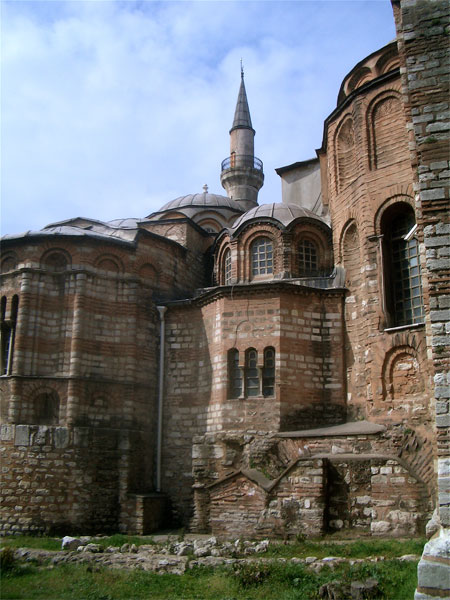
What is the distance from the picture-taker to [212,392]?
18000 millimetres

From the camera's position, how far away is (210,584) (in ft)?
34.7

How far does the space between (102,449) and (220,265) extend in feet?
22.5

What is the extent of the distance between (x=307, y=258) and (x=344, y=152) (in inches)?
127

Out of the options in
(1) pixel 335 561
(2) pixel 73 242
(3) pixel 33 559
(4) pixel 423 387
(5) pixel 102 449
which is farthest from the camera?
(2) pixel 73 242

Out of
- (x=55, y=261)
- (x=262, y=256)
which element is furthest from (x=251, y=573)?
(x=55, y=261)

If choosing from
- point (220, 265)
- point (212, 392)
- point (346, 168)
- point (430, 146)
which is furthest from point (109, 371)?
point (430, 146)

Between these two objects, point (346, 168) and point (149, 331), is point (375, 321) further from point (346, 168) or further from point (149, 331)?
point (149, 331)

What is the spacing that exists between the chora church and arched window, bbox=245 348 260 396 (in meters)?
0.06

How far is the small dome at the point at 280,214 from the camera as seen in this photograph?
19.9m

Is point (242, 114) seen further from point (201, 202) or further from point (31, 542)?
point (31, 542)

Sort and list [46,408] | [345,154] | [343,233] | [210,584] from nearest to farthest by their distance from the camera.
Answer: [210,584]
[46,408]
[343,233]
[345,154]

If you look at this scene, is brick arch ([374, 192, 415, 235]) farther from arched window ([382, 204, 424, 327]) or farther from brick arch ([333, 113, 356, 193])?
Answer: brick arch ([333, 113, 356, 193])

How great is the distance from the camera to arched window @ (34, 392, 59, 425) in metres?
17.6

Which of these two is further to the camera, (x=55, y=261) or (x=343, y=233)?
(x=55, y=261)
